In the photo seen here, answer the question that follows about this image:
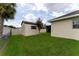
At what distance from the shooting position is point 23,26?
8289 mm

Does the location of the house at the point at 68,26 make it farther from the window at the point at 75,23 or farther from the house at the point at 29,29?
the house at the point at 29,29

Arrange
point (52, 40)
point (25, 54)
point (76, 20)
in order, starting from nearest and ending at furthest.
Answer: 1. point (25, 54)
2. point (52, 40)
3. point (76, 20)

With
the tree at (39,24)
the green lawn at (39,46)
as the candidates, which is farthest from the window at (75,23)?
the tree at (39,24)

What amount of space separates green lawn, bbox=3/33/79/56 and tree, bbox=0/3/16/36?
2.76 feet

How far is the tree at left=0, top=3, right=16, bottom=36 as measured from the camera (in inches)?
320

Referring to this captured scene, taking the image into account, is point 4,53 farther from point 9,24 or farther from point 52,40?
point 52,40

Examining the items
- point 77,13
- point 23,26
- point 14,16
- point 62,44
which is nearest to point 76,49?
point 62,44

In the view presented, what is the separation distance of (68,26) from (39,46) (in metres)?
2.17

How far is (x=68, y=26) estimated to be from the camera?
945cm

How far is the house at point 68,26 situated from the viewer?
28.7 feet

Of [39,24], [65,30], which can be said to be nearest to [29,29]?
[39,24]

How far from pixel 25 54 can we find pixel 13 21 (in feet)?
4.88

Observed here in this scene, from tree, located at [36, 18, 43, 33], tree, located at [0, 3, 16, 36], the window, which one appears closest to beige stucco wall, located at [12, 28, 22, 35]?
tree, located at [0, 3, 16, 36]

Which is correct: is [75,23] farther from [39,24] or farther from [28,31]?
[28,31]
